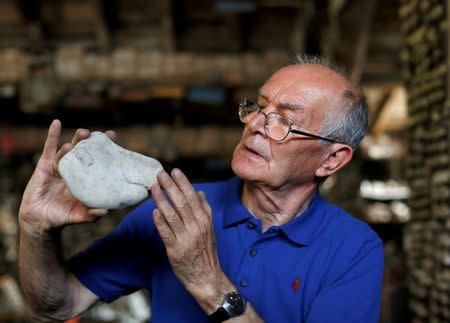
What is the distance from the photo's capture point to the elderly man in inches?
60.8

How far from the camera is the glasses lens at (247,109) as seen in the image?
1.83m

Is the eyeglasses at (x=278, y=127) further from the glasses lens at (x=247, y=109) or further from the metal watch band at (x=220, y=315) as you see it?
the metal watch band at (x=220, y=315)

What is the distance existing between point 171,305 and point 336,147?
0.68m

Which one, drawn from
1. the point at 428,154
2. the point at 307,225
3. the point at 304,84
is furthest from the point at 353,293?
the point at 428,154

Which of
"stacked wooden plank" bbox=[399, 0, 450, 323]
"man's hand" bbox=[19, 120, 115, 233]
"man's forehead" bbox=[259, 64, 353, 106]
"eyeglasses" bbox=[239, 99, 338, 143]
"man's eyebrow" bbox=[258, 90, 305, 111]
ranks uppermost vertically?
"man's forehead" bbox=[259, 64, 353, 106]

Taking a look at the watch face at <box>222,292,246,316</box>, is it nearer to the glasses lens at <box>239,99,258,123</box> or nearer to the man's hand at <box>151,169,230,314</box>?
the man's hand at <box>151,169,230,314</box>

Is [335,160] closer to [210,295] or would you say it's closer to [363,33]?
[210,295]

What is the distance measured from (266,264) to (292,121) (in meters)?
0.41

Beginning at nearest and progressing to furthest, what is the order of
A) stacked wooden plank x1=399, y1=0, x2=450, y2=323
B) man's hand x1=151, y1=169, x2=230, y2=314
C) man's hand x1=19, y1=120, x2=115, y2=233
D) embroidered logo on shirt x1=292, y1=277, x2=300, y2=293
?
man's hand x1=151, y1=169, x2=230, y2=314, man's hand x1=19, y1=120, x2=115, y2=233, embroidered logo on shirt x1=292, y1=277, x2=300, y2=293, stacked wooden plank x1=399, y1=0, x2=450, y2=323

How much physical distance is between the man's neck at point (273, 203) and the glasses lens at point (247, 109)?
198 mm

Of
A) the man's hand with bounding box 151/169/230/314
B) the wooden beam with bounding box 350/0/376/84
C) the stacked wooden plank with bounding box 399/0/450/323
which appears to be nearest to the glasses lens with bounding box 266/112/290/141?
the man's hand with bounding box 151/169/230/314

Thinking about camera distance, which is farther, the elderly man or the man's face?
the man's face

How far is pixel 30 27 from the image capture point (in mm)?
6355

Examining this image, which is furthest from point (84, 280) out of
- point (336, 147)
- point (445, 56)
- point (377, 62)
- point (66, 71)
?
point (377, 62)
